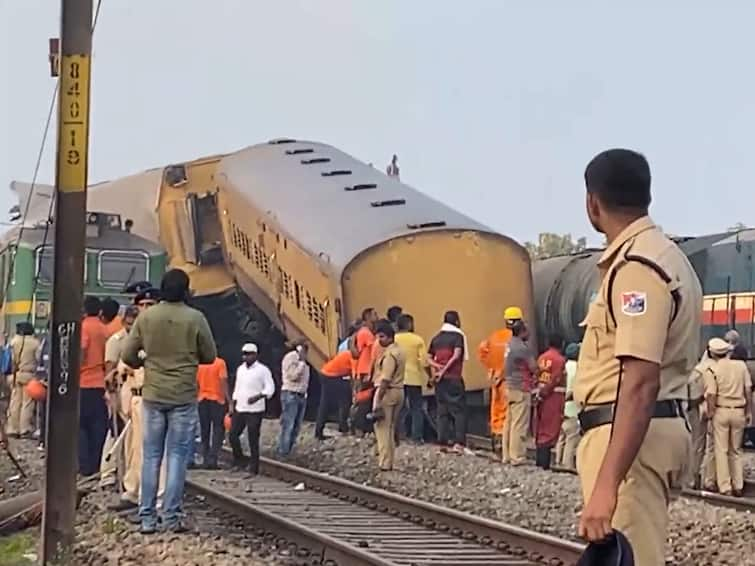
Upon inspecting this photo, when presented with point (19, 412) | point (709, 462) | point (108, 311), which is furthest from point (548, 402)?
point (19, 412)

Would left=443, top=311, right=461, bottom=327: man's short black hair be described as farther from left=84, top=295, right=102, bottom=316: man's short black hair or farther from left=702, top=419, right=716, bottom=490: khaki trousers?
left=84, top=295, right=102, bottom=316: man's short black hair

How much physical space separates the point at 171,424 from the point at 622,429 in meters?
6.28

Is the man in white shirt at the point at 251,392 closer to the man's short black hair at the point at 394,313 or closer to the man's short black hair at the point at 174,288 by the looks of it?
the man's short black hair at the point at 394,313

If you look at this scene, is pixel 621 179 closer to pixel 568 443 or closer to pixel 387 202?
pixel 568 443

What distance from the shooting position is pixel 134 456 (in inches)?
432

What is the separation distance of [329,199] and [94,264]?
3.65 m

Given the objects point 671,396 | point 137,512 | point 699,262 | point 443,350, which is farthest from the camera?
point 699,262

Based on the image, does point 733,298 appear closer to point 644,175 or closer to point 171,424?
point 171,424

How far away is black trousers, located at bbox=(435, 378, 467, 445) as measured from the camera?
55.6 feet

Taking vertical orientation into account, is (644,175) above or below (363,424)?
above

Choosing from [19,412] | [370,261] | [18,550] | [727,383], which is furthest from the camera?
[19,412]

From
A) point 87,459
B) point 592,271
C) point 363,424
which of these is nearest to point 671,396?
point 87,459

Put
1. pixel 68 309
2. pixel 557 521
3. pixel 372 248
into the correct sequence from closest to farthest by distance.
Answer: pixel 68 309, pixel 557 521, pixel 372 248

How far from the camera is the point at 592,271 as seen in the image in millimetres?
20812
